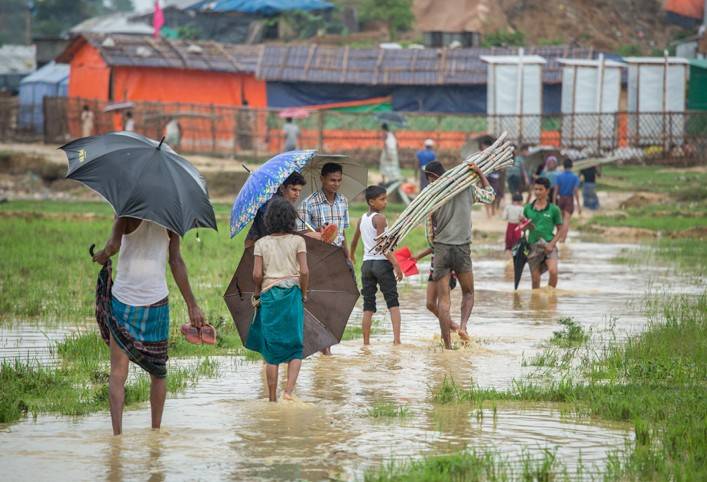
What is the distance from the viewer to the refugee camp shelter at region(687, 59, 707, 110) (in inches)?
1569

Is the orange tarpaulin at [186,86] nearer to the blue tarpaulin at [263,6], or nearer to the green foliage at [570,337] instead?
the blue tarpaulin at [263,6]

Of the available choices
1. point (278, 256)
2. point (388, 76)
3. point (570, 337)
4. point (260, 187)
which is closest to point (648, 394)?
point (278, 256)

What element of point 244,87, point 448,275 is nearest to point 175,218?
point 448,275

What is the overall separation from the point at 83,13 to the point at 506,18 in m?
29.5

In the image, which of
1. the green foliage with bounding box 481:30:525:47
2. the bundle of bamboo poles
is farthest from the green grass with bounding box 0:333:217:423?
the green foliage with bounding box 481:30:525:47

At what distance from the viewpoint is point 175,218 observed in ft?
23.7

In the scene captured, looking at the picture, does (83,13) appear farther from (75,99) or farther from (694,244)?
(694,244)

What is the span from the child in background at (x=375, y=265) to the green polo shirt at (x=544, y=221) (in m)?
3.91

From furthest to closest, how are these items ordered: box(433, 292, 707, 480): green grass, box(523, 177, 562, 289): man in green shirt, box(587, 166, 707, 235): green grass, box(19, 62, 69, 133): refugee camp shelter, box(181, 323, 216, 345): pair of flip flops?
box(19, 62, 69, 133): refugee camp shelter → box(587, 166, 707, 235): green grass → box(523, 177, 562, 289): man in green shirt → box(181, 323, 216, 345): pair of flip flops → box(433, 292, 707, 480): green grass

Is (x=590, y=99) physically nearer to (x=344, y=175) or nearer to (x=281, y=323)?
(x=344, y=175)

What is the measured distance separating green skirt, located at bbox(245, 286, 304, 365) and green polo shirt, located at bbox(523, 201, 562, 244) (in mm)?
6796

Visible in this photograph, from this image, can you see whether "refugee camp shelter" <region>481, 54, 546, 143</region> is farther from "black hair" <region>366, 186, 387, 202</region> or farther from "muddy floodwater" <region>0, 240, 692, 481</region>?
"black hair" <region>366, 186, 387, 202</region>

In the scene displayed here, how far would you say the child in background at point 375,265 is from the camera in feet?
35.9

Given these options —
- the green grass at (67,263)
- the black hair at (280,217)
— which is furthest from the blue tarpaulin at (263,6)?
the black hair at (280,217)
